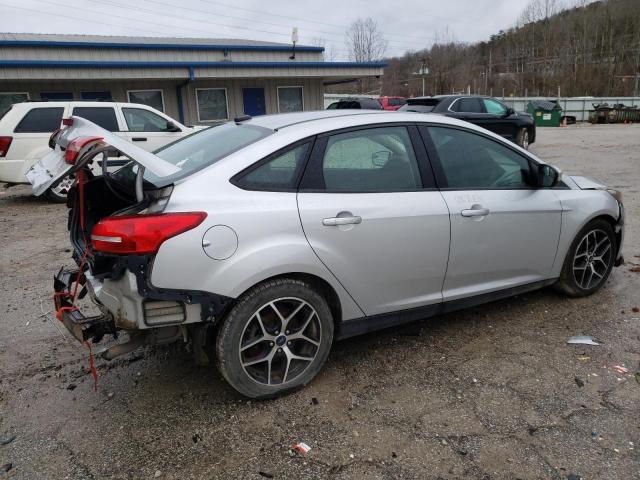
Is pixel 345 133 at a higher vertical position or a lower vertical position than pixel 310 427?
higher

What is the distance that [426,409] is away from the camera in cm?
290

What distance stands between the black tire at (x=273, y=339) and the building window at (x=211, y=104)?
16.8m

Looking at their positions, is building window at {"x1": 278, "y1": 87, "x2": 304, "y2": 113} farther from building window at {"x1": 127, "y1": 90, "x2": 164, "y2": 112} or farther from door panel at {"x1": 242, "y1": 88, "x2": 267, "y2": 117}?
building window at {"x1": 127, "y1": 90, "x2": 164, "y2": 112}

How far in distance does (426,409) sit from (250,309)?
1.16m

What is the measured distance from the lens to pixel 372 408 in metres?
2.93

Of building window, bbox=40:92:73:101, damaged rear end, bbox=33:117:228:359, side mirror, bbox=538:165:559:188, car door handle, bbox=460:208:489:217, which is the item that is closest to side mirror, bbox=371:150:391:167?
car door handle, bbox=460:208:489:217

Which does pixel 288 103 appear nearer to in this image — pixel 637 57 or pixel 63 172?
pixel 63 172

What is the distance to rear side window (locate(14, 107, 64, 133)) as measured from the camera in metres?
9.05

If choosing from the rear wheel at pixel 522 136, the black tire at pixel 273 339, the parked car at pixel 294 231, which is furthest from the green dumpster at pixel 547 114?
the black tire at pixel 273 339

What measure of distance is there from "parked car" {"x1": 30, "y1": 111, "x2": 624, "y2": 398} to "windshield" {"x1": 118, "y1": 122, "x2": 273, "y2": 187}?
0.07 feet

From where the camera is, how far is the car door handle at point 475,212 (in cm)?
343

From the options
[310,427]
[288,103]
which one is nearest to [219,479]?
[310,427]

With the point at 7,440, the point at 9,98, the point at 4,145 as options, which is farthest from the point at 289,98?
the point at 7,440

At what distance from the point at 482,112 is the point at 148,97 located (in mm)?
11237
